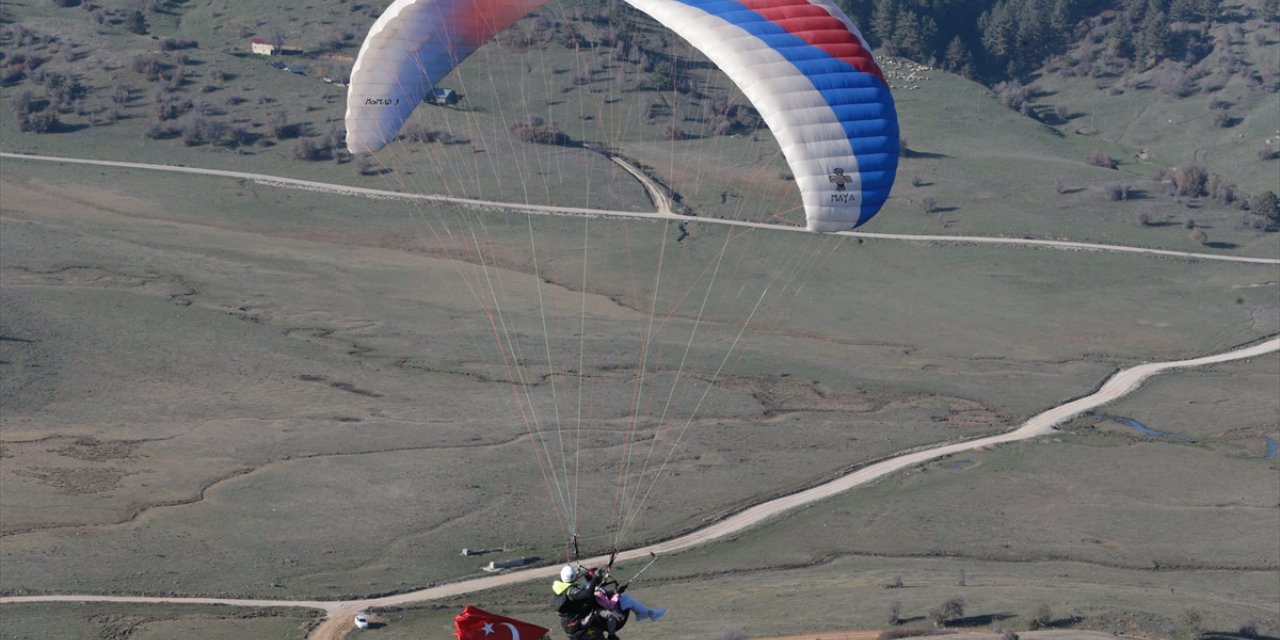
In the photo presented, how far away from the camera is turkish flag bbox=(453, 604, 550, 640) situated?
23.8 m

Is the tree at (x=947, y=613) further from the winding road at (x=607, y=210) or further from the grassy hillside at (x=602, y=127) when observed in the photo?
the winding road at (x=607, y=210)

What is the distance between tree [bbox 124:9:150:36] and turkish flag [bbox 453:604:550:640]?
7946 centimetres

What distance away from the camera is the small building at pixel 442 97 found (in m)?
82.8

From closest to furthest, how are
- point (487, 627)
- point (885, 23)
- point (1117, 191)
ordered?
point (487, 627), point (1117, 191), point (885, 23)

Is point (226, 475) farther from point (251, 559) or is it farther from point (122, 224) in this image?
point (122, 224)

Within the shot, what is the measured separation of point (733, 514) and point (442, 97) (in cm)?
4353

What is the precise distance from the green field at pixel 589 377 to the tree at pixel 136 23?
5.52 m

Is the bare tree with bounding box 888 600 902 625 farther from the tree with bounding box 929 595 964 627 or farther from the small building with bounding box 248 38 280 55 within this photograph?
the small building with bounding box 248 38 280 55

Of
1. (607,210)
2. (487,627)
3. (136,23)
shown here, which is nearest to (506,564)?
(487,627)

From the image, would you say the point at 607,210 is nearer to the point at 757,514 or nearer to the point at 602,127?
the point at 602,127

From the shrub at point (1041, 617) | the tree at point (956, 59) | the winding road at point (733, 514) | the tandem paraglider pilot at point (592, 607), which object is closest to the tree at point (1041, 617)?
the shrub at point (1041, 617)

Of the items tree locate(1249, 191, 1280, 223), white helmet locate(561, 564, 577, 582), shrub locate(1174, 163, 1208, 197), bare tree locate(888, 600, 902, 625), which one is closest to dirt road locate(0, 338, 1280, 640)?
bare tree locate(888, 600, 902, 625)

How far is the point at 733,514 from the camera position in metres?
44.5

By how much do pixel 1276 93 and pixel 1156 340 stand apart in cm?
4019
